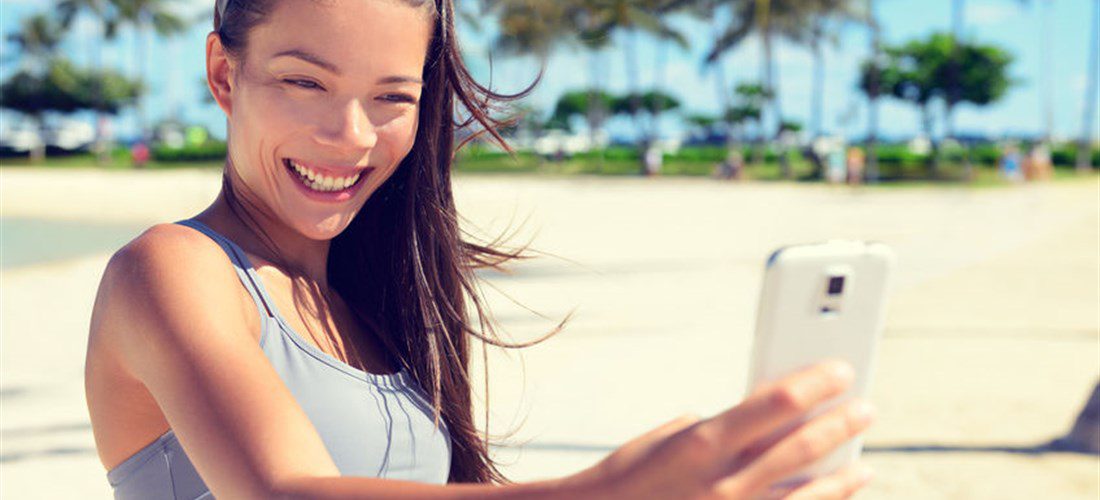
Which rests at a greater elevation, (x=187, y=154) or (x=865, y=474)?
(x=865, y=474)

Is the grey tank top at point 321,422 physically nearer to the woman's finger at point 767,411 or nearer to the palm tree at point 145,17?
the woman's finger at point 767,411

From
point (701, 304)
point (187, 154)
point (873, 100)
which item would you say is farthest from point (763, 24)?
point (701, 304)

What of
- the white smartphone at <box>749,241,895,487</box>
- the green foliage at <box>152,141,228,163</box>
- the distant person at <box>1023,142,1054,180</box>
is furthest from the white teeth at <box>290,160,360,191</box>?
the green foliage at <box>152,141,228,163</box>

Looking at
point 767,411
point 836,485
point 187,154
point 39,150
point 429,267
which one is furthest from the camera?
point 39,150

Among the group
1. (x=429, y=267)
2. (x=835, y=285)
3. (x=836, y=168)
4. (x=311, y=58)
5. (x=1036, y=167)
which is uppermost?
(x=311, y=58)

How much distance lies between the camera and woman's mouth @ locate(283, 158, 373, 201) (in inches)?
60.1

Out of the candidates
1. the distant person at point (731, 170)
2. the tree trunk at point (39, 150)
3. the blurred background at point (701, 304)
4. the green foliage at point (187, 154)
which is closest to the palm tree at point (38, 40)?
the tree trunk at point (39, 150)

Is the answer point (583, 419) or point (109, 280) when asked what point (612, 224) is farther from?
point (109, 280)

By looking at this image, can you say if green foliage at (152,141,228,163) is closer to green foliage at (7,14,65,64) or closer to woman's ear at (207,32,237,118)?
green foliage at (7,14,65,64)

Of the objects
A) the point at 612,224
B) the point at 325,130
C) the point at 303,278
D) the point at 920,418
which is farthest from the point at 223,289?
the point at 612,224

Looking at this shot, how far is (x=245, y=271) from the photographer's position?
4.63ft

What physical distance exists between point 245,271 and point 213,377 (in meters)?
0.30

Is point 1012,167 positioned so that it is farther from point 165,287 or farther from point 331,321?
point 165,287

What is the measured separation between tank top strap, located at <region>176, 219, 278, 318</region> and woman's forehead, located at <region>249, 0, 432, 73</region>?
9.5 inches
